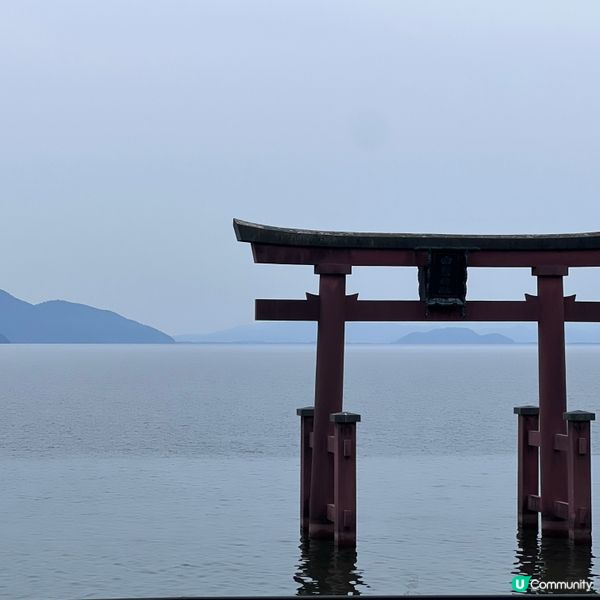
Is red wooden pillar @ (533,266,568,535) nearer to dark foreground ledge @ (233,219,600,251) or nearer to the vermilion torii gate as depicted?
the vermilion torii gate

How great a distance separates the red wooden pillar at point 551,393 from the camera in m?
19.6

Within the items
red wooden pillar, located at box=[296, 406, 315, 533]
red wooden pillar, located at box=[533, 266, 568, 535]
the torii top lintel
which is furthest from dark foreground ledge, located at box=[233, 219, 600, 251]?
red wooden pillar, located at box=[296, 406, 315, 533]

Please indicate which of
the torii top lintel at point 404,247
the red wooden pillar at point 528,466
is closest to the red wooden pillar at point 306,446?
the torii top lintel at point 404,247

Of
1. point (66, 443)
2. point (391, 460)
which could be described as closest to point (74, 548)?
point (391, 460)

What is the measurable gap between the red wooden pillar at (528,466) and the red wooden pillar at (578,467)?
154 centimetres

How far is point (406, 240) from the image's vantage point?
64.4 ft

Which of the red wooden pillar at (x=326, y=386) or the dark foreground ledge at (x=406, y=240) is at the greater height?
the dark foreground ledge at (x=406, y=240)

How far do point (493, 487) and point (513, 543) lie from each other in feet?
28.7

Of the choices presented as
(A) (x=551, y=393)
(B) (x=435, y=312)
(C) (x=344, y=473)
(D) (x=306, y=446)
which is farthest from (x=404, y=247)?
(C) (x=344, y=473)

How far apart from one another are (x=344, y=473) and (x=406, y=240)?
3979mm

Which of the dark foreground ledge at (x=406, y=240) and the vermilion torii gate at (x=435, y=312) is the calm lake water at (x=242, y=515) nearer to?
the vermilion torii gate at (x=435, y=312)

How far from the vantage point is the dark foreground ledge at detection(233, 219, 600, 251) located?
750 inches

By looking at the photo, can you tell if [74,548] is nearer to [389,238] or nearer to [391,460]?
[389,238]

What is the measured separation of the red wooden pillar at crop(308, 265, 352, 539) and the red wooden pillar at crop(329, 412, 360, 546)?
652mm
